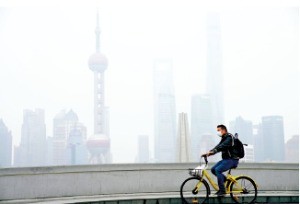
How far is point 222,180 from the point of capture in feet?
27.1

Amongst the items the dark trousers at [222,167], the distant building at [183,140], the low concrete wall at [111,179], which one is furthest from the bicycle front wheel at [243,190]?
the distant building at [183,140]

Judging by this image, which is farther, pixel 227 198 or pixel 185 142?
pixel 185 142

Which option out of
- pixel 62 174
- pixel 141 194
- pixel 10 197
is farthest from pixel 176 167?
pixel 10 197

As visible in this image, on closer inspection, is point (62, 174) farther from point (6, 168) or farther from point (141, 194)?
point (141, 194)

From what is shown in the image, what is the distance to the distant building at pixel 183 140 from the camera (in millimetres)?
12352

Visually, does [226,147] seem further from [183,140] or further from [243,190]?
[183,140]

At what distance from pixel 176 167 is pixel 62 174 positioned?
9.28 feet

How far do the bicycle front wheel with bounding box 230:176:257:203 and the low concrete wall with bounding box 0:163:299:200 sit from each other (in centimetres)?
199

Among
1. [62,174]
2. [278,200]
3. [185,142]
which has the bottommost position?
[278,200]

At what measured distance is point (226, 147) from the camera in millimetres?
8133

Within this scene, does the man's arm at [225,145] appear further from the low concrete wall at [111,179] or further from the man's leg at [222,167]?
the low concrete wall at [111,179]

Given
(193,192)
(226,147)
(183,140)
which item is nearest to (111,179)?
(193,192)

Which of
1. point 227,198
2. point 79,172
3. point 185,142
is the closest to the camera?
point 227,198

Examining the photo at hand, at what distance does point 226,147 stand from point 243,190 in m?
1.01
